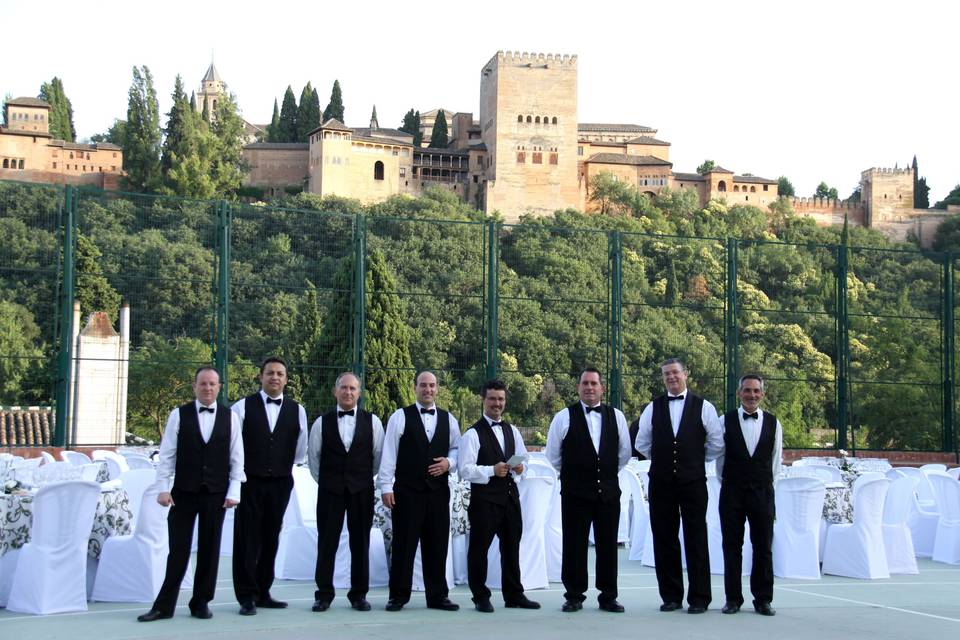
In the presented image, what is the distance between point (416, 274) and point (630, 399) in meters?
5.13

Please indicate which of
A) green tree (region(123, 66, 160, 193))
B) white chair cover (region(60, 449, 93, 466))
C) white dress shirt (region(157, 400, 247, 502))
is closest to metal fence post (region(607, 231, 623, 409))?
white chair cover (region(60, 449, 93, 466))

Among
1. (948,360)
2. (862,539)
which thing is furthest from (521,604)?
(948,360)

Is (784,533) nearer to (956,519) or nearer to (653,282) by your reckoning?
(956,519)

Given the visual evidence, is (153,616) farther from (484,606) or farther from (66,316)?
(66,316)

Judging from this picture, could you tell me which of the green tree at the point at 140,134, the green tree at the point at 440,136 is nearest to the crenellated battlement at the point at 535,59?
the green tree at the point at 440,136

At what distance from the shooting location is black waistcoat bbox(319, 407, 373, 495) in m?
6.10

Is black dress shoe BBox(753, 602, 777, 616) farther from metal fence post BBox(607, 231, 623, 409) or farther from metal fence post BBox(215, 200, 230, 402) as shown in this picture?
metal fence post BBox(607, 231, 623, 409)

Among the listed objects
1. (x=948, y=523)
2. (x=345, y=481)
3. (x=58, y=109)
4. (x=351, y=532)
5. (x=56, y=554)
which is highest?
(x=58, y=109)

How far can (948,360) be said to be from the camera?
15516 millimetres

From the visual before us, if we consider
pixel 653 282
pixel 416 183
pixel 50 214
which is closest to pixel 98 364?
pixel 50 214

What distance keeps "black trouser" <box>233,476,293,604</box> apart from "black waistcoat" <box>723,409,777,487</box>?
94.3 inches

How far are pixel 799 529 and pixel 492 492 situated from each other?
2.74 meters

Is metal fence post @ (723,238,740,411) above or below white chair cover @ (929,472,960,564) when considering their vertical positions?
above

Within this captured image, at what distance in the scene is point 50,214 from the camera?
1545cm
